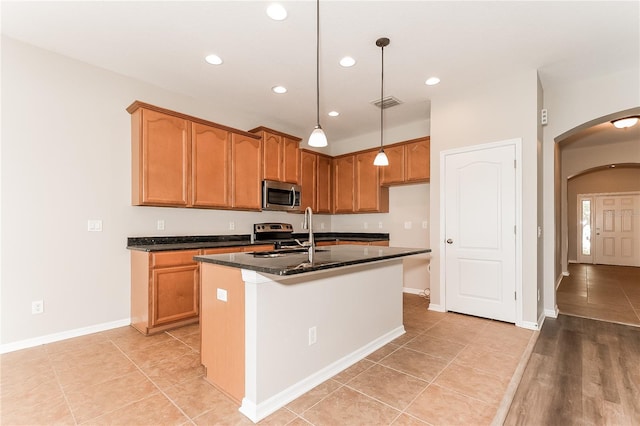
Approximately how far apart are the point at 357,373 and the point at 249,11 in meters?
2.95

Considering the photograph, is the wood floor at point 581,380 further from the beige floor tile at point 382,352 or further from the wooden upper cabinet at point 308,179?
the wooden upper cabinet at point 308,179

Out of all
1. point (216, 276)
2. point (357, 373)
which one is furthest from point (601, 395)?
point (216, 276)

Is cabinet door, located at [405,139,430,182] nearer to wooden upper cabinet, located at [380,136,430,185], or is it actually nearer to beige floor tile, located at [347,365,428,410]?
wooden upper cabinet, located at [380,136,430,185]

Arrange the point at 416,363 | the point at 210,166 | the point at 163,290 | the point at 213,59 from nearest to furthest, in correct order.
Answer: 1. the point at 416,363
2. the point at 213,59
3. the point at 163,290
4. the point at 210,166

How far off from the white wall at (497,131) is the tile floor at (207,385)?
96 centimetres

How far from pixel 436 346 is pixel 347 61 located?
116 inches

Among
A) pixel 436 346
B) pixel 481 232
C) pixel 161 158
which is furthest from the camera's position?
pixel 481 232

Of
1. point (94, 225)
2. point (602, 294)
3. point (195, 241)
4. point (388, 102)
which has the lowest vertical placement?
point (602, 294)

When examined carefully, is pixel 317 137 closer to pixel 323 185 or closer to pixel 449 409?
pixel 449 409

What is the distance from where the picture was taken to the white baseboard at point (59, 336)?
2.72 metres

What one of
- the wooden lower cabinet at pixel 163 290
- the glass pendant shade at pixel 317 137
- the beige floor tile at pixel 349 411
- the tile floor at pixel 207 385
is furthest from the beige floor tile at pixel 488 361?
the wooden lower cabinet at pixel 163 290

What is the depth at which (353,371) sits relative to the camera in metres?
2.37

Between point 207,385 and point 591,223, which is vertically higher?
point 591,223

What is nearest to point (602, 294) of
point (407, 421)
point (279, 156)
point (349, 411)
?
point (407, 421)
